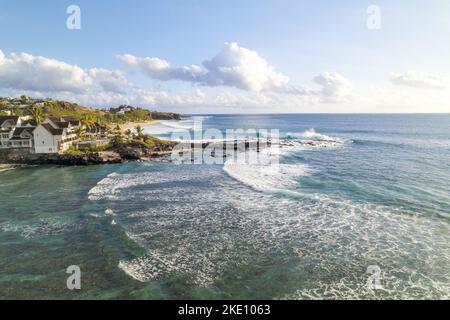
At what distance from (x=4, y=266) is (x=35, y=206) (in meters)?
14.1

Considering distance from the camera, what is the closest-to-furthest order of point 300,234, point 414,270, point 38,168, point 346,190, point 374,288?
point 374,288
point 414,270
point 300,234
point 346,190
point 38,168

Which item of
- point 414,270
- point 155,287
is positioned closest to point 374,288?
point 414,270

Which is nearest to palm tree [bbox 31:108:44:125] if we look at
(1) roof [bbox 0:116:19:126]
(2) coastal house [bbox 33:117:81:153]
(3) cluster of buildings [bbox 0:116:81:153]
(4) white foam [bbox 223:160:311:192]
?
(1) roof [bbox 0:116:19:126]

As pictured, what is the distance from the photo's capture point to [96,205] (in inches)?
1325

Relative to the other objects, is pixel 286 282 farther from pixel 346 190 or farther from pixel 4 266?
pixel 346 190

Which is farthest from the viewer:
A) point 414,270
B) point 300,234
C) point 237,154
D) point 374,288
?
point 237,154

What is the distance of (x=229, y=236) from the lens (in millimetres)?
25453

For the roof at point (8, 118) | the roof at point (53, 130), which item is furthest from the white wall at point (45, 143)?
the roof at point (8, 118)

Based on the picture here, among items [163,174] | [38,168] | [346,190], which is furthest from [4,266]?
[38,168]

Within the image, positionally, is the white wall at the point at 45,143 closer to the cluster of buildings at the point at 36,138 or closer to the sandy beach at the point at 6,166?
the cluster of buildings at the point at 36,138
